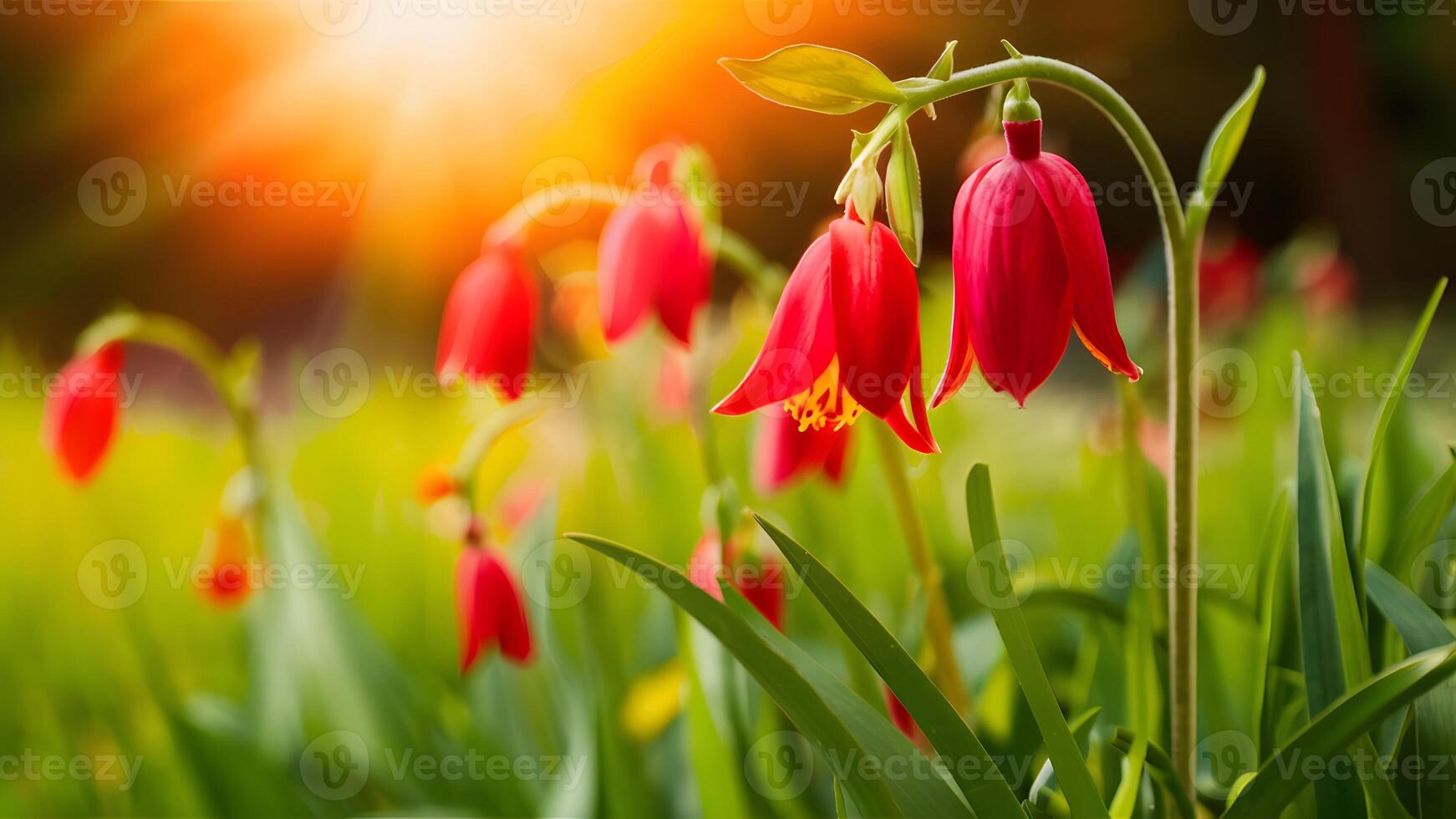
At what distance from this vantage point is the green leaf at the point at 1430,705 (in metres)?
0.54

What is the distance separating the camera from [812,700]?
1.43ft

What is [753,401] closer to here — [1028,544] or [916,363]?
[916,363]

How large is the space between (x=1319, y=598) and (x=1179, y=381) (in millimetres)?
153

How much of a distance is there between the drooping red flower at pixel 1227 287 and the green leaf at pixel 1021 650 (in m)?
1.74

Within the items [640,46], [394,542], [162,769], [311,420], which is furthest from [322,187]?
[162,769]

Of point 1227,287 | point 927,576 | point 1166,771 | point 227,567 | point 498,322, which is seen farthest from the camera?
point 1227,287

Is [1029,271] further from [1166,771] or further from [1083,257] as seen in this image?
[1166,771]

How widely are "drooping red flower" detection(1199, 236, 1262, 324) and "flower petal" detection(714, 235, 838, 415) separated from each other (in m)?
1.75

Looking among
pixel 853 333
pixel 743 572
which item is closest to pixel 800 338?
pixel 853 333

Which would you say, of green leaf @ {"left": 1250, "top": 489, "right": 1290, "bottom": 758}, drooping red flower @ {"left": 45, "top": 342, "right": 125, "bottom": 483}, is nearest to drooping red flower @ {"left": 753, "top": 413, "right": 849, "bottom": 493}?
green leaf @ {"left": 1250, "top": 489, "right": 1290, "bottom": 758}

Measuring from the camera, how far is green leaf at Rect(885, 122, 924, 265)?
0.44m

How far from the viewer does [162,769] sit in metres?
1.01

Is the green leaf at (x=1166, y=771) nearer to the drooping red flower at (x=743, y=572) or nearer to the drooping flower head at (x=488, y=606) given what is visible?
the drooping red flower at (x=743, y=572)

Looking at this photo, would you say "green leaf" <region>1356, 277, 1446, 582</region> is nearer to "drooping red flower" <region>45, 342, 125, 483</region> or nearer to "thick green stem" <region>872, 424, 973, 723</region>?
"thick green stem" <region>872, 424, 973, 723</region>
